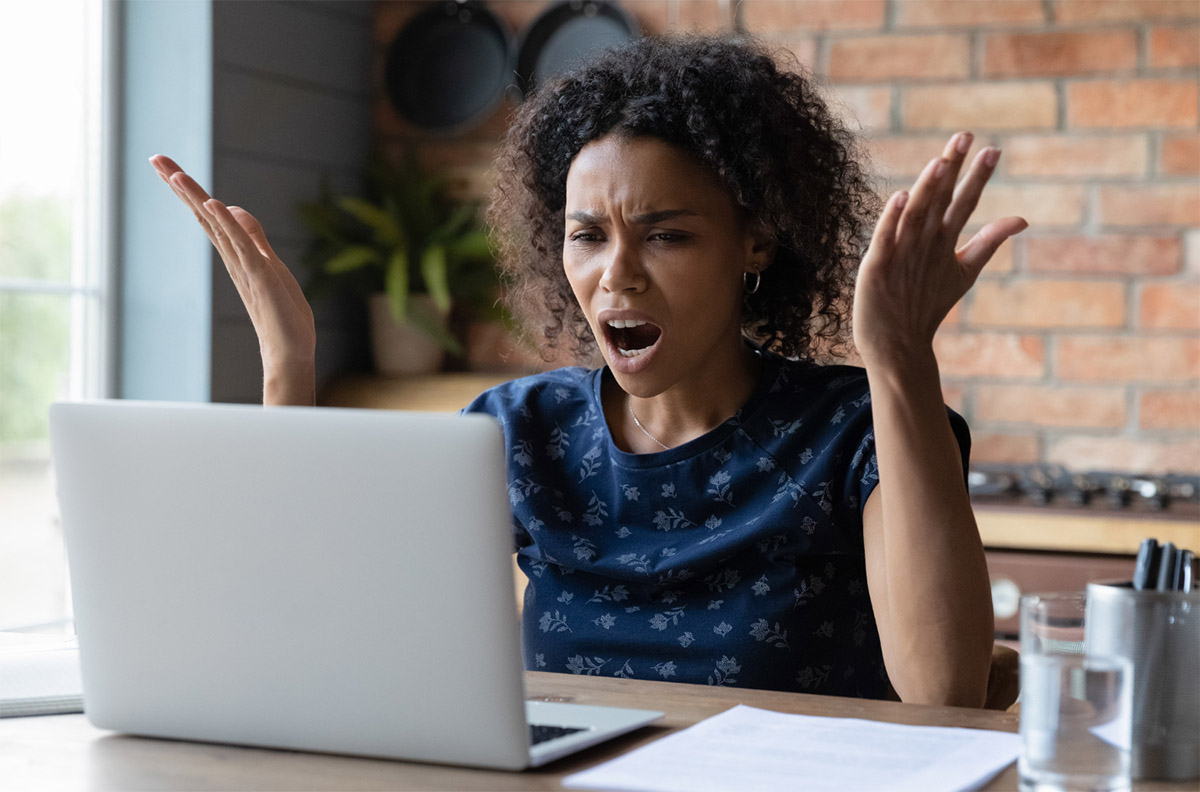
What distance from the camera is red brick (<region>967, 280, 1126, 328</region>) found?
2.70 metres

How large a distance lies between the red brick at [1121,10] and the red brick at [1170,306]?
0.52 metres

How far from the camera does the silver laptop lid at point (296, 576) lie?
84cm

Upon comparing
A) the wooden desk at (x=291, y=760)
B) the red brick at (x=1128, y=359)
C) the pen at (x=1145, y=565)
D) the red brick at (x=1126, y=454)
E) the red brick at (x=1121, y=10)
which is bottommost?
the wooden desk at (x=291, y=760)

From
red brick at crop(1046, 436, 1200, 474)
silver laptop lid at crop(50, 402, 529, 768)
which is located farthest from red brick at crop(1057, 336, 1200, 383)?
silver laptop lid at crop(50, 402, 529, 768)

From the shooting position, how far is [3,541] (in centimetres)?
266

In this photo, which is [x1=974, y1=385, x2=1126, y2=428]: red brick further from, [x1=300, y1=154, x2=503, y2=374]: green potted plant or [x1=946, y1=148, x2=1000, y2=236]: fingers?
[x1=946, y1=148, x2=1000, y2=236]: fingers

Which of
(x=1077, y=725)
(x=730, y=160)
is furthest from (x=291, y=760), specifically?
(x=730, y=160)

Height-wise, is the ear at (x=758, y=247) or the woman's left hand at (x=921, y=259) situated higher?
the ear at (x=758, y=247)

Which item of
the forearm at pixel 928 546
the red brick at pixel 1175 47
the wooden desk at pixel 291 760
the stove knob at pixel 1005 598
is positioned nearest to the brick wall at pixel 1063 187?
the red brick at pixel 1175 47

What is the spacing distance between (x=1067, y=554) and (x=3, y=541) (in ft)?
6.51

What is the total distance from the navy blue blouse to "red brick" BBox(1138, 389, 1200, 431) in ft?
4.49

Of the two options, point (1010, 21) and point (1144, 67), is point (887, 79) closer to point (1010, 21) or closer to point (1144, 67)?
point (1010, 21)

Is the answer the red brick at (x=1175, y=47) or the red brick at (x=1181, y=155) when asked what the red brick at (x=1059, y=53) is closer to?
the red brick at (x=1175, y=47)

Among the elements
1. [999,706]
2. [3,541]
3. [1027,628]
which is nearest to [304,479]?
[1027,628]
